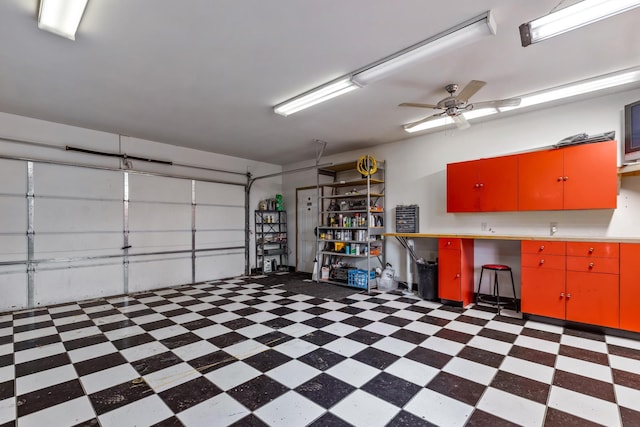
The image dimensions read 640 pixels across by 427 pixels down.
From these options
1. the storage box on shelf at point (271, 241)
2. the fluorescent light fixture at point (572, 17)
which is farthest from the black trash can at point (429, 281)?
the storage box on shelf at point (271, 241)

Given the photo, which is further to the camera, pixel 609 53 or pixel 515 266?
pixel 515 266

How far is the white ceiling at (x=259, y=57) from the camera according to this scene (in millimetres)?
2223

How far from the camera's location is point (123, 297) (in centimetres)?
513

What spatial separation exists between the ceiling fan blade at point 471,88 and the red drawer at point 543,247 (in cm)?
214

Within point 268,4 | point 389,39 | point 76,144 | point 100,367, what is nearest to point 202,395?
point 100,367

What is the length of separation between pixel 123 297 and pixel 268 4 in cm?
527

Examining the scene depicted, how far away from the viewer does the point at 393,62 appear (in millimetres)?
2812

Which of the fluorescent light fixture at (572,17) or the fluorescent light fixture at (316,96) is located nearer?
the fluorescent light fixture at (572,17)

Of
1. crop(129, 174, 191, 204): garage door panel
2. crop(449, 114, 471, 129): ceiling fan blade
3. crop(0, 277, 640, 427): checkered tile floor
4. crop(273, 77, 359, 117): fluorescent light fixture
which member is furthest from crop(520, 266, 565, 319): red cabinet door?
crop(129, 174, 191, 204): garage door panel

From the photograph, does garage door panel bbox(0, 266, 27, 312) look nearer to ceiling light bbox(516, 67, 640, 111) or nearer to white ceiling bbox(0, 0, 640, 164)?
white ceiling bbox(0, 0, 640, 164)

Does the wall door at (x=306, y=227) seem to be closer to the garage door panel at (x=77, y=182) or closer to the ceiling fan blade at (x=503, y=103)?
the garage door panel at (x=77, y=182)

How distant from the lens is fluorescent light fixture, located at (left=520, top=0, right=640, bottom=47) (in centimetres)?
195

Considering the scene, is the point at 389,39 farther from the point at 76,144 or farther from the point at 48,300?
the point at 48,300

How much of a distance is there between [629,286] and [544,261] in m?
0.76
